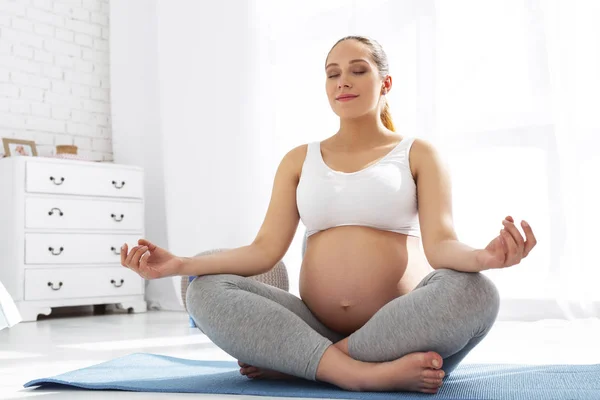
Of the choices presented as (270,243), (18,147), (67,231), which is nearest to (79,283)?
(67,231)

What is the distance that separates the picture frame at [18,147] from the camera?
445 centimetres

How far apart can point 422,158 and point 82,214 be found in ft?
9.93

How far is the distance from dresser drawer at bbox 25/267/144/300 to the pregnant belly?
2808mm

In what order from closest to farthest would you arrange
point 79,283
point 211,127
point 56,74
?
point 79,283 → point 211,127 → point 56,74

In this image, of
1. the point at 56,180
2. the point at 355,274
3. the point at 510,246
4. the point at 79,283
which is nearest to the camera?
the point at 510,246

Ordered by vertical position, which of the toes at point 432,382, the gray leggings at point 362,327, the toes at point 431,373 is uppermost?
the gray leggings at point 362,327

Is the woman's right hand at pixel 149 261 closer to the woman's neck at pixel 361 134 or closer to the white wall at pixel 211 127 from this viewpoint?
the woman's neck at pixel 361 134

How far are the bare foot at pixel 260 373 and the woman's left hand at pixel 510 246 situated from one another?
1.99ft

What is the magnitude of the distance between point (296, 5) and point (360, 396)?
3.06 m

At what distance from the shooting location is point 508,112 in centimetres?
349

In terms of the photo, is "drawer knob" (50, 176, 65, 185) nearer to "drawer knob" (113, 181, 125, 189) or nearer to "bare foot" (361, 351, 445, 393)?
"drawer knob" (113, 181, 125, 189)

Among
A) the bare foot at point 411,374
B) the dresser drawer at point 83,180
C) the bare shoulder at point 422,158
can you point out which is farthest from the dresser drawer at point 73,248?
the bare foot at point 411,374

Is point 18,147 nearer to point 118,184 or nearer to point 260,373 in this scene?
point 118,184

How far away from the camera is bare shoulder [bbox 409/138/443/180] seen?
1749 millimetres
